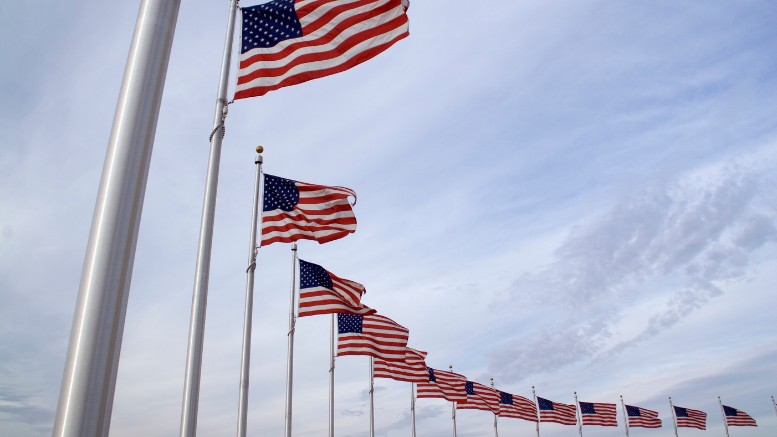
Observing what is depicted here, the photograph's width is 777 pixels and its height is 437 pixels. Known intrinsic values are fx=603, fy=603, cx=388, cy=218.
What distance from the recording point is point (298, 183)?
17562 millimetres

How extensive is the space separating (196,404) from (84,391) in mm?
6638

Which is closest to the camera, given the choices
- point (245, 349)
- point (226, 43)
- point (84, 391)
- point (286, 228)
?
point (84, 391)

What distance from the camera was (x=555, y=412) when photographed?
56594 millimetres

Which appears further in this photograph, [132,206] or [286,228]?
[286,228]

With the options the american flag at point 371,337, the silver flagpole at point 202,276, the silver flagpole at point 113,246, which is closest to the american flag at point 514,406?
the american flag at point 371,337

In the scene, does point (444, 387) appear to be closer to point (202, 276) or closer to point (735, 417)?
point (202, 276)

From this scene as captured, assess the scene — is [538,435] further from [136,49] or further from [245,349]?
[136,49]

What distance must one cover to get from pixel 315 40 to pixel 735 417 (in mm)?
79452

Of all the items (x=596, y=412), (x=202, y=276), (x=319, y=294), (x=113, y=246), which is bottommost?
(x=113, y=246)

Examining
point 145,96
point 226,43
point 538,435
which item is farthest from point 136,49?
point 538,435

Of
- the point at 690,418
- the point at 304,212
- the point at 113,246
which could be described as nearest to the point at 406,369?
the point at 304,212

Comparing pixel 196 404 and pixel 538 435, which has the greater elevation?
pixel 538 435

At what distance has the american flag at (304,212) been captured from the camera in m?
16.8

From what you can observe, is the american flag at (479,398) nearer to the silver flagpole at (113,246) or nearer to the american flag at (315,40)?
the american flag at (315,40)
